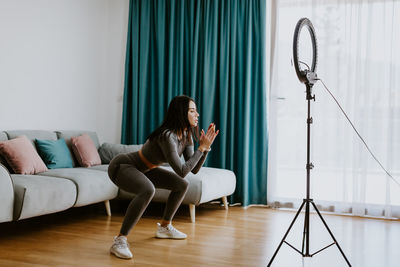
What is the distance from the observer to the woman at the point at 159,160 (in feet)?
8.84

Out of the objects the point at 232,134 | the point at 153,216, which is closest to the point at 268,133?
the point at 232,134

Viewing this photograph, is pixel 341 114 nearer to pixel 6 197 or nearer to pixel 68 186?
pixel 68 186

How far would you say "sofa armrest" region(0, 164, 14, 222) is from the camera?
267 centimetres

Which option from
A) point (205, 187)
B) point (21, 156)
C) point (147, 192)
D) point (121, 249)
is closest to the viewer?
point (121, 249)

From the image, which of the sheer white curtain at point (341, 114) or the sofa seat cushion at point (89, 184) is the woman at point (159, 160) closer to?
the sofa seat cushion at point (89, 184)

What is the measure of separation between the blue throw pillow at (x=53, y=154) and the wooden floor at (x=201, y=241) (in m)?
0.47

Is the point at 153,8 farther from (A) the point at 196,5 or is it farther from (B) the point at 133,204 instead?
(B) the point at 133,204

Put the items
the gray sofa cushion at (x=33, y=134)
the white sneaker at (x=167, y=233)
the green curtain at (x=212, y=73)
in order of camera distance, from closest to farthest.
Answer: the white sneaker at (x=167, y=233)
the gray sofa cushion at (x=33, y=134)
the green curtain at (x=212, y=73)

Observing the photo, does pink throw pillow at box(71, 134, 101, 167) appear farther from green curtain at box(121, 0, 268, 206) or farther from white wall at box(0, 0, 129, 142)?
green curtain at box(121, 0, 268, 206)

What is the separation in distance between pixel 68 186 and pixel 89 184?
10.1 inches

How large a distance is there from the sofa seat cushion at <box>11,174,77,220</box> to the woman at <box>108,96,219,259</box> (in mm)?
512

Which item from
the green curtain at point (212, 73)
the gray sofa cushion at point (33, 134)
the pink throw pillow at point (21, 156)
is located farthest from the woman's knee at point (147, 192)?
the green curtain at point (212, 73)

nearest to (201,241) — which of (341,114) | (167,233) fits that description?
(167,233)

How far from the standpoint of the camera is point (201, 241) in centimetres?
304
